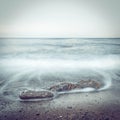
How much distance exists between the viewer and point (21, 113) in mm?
1814

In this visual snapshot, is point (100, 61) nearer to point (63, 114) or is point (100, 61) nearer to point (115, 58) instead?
point (115, 58)

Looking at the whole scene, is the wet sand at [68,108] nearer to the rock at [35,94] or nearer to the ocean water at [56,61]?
the rock at [35,94]

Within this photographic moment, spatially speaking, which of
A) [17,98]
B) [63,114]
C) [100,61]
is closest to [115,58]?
[100,61]

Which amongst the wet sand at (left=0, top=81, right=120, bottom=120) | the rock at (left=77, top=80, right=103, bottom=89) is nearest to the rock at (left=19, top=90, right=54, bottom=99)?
the wet sand at (left=0, top=81, right=120, bottom=120)

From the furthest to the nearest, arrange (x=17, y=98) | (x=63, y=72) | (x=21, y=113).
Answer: (x=63, y=72) → (x=17, y=98) → (x=21, y=113)

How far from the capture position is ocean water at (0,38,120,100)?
2.05 metres

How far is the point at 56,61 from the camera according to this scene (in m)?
2.12

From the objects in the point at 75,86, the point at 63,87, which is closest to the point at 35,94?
the point at 63,87

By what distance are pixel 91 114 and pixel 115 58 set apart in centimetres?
66

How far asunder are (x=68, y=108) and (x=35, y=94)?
12.8 inches

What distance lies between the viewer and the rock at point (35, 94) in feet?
6.38

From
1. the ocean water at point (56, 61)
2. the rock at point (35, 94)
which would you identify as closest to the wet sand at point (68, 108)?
the rock at point (35, 94)

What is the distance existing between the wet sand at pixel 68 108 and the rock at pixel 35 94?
0.16 feet

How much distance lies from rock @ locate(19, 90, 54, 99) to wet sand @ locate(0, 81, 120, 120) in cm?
5
